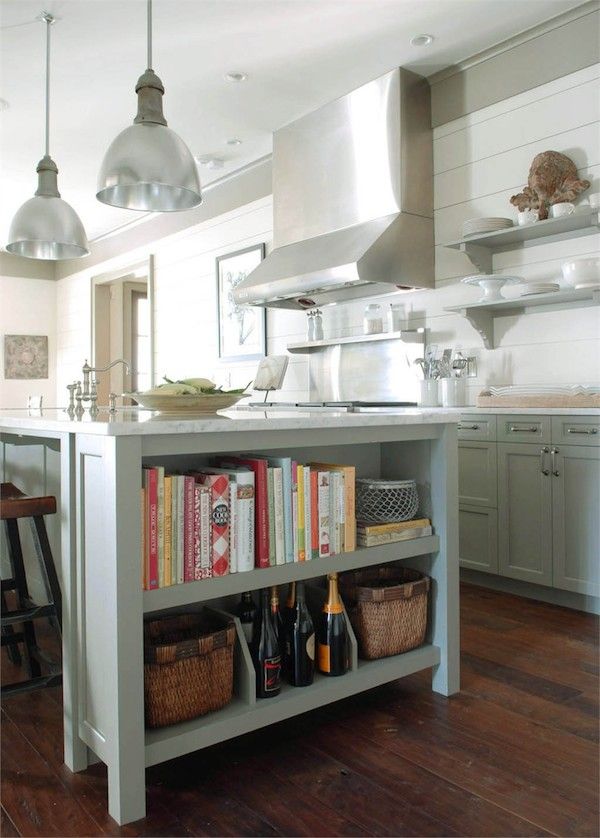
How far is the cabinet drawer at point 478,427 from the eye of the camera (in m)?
3.32

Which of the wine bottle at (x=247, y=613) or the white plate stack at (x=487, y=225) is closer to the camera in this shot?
the wine bottle at (x=247, y=613)

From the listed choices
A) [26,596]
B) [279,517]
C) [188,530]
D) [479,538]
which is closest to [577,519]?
[479,538]

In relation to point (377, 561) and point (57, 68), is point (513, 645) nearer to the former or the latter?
point (377, 561)

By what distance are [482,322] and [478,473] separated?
0.85 metres

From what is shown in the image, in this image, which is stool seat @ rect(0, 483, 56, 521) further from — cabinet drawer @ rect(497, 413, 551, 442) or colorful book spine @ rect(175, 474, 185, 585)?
cabinet drawer @ rect(497, 413, 551, 442)

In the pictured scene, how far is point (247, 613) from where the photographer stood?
6.37 ft

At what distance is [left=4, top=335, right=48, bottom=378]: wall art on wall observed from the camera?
323 inches

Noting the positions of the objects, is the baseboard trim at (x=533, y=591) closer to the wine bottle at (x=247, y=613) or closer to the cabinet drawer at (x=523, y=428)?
the cabinet drawer at (x=523, y=428)

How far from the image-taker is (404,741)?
1.84m

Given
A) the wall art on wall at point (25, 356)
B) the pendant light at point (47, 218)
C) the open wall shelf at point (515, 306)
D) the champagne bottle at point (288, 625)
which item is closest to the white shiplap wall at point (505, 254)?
the open wall shelf at point (515, 306)

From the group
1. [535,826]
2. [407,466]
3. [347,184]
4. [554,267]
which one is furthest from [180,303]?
[535,826]

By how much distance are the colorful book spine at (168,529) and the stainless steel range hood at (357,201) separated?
8.11 feet

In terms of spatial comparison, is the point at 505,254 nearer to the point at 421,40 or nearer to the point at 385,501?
the point at 421,40

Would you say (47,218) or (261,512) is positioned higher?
(47,218)
